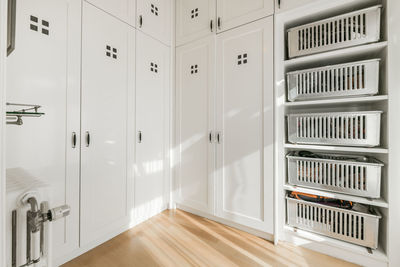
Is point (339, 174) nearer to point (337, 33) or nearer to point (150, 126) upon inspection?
point (337, 33)

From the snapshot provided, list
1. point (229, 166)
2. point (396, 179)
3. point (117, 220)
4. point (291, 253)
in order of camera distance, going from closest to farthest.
Answer: 1. point (396, 179)
2. point (291, 253)
3. point (117, 220)
4. point (229, 166)

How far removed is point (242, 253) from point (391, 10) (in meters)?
2.05

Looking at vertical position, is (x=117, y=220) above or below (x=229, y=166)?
below

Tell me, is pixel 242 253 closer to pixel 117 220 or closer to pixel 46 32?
pixel 117 220

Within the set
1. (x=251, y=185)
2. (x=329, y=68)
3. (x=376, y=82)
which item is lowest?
(x=251, y=185)

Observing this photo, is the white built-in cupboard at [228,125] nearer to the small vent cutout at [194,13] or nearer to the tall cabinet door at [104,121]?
the small vent cutout at [194,13]

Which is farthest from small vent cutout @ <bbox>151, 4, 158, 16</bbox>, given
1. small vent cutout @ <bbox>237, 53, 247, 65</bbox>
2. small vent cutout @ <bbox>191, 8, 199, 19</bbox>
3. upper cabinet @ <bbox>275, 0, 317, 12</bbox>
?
upper cabinet @ <bbox>275, 0, 317, 12</bbox>

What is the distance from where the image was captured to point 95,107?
162 centimetres

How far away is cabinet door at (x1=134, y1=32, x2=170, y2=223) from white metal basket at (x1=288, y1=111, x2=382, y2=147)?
136 centimetres

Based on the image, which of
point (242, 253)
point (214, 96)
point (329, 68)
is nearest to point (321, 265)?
point (242, 253)

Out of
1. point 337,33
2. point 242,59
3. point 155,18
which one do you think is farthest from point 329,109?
point 155,18

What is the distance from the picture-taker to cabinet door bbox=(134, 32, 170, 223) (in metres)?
1.98

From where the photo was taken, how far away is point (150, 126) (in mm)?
2092

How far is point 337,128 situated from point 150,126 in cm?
170
